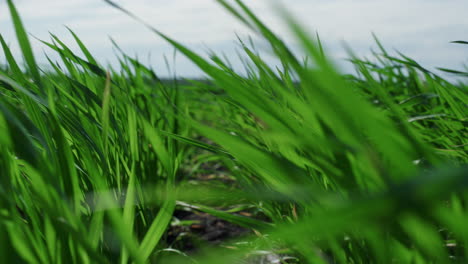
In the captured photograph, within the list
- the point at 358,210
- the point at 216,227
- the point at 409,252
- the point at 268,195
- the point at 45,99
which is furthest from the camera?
the point at 216,227

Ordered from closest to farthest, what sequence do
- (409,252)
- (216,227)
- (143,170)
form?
(409,252) < (143,170) < (216,227)

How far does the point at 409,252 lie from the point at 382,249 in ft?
0.23

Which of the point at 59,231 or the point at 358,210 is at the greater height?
the point at 358,210

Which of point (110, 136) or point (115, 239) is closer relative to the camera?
point (115, 239)

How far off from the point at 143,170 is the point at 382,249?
880mm

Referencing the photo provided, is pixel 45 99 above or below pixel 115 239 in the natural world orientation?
above

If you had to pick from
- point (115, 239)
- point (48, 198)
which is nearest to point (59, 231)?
point (48, 198)

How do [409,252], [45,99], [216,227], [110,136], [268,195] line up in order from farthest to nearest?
[216,227], [110,136], [45,99], [409,252], [268,195]

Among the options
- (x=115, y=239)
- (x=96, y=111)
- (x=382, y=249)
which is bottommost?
(x=115, y=239)

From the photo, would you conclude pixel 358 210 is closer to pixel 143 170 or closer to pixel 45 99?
pixel 45 99

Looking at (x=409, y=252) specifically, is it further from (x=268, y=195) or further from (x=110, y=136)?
(x=110, y=136)

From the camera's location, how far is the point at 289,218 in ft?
2.97

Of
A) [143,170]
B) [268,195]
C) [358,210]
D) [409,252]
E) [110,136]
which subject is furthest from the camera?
[143,170]

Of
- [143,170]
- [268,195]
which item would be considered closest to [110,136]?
[143,170]
